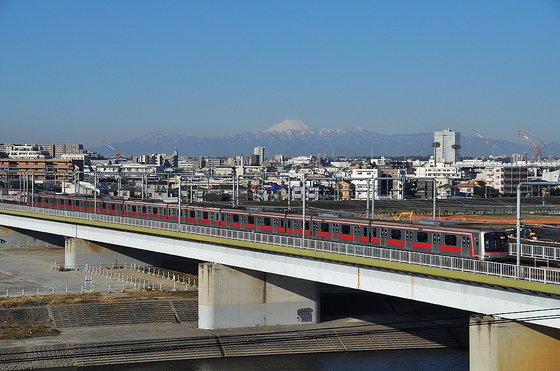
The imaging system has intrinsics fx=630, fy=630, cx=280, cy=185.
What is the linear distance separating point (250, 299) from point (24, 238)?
65.1 m

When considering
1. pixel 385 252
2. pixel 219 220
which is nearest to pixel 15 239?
pixel 219 220

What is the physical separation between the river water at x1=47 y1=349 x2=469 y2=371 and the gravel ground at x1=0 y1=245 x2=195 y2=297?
1947cm

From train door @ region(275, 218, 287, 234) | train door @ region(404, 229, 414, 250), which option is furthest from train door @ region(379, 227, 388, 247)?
train door @ region(275, 218, 287, 234)

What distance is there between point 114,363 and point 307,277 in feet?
53.7

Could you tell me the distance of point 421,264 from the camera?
129ft

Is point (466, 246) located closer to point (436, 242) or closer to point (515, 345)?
point (436, 242)

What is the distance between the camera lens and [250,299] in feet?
184

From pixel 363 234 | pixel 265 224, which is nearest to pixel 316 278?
pixel 363 234

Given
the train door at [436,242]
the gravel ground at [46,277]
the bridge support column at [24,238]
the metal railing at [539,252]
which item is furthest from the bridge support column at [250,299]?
the bridge support column at [24,238]

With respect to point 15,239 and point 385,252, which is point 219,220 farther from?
point 15,239

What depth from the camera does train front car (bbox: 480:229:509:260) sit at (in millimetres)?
38656

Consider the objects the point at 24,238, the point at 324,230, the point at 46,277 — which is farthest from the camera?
the point at 24,238

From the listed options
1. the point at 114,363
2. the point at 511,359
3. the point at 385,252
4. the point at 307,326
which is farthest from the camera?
the point at 307,326

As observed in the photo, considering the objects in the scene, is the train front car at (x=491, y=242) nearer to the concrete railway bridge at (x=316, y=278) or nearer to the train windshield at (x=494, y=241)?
the train windshield at (x=494, y=241)
